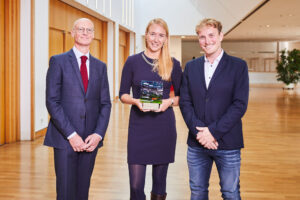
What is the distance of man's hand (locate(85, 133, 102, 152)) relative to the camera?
8.50ft

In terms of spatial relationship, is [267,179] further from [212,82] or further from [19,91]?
[19,91]

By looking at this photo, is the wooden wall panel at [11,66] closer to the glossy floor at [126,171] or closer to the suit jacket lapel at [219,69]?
the glossy floor at [126,171]

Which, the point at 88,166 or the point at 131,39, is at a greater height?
the point at 131,39

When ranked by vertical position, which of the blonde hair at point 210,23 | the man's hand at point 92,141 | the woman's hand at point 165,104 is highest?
the blonde hair at point 210,23

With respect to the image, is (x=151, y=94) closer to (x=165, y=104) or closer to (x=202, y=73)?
(x=165, y=104)

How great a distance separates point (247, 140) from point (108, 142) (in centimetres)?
277

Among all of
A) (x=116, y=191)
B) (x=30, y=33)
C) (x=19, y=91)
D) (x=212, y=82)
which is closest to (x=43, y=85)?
(x=19, y=91)

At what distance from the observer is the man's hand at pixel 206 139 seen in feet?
8.00

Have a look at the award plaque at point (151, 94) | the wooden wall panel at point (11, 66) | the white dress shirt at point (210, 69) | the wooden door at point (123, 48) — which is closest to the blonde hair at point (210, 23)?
the white dress shirt at point (210, 69)

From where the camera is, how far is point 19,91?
276 inches

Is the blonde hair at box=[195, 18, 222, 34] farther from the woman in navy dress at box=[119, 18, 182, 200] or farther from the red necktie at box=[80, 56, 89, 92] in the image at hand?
the red necktie at box=[80, 56, 89, 92]

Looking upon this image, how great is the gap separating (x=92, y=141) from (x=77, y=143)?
0.11m

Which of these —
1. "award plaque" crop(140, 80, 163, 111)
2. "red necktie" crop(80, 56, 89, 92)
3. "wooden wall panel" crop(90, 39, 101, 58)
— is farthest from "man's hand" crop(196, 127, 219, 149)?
"wooden wall panel" crop(90, 39, 101, 58)

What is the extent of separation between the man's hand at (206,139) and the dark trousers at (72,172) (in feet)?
2.57
